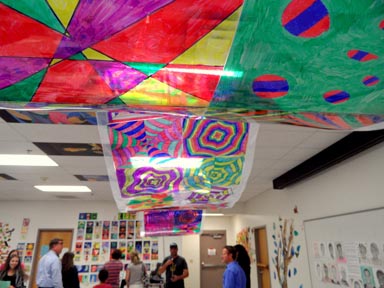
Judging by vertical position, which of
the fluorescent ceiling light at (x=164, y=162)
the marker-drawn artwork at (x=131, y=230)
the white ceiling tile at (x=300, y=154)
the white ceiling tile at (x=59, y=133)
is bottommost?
the marker-drawn artwork at (x=131, y=230)

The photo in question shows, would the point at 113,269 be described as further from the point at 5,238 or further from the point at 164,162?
the point at 164,162

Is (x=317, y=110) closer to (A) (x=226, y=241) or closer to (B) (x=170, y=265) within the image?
(B) (x=170, y=265)

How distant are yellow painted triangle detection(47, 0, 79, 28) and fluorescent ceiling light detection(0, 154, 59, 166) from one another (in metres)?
2.97

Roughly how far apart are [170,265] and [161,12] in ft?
14.2

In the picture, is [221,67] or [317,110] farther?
[317,110]

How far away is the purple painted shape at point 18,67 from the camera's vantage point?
2.24 feet

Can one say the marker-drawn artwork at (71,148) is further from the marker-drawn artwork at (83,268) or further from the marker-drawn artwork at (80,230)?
the marker-drawn artwork at (83,268)

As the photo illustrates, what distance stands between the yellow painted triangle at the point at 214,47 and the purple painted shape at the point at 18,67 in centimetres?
36

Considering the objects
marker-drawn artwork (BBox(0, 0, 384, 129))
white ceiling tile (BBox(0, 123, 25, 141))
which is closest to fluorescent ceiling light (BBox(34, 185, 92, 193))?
white ceiling tile (BBox(0, 123, 25, 141))

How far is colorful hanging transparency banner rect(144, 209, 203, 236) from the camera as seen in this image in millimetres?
2631

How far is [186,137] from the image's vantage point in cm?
→ 124

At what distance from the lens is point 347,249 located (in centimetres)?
271

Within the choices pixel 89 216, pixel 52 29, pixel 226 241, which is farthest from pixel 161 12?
pixel 226 241

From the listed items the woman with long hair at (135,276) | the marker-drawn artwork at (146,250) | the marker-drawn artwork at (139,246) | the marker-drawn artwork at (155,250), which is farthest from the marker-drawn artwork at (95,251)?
the woman with long hair at (135,276)
